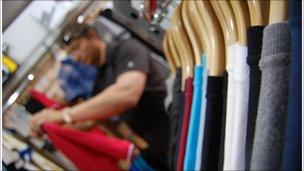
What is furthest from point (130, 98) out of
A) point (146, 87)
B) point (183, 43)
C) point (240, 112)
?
point (240, 112)

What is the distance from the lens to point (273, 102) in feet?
1.13

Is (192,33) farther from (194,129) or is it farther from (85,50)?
(85,50)

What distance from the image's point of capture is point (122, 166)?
1.38 m

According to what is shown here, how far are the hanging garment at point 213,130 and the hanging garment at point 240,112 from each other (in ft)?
0.33

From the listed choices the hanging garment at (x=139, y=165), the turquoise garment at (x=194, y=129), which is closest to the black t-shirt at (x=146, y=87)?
the hanging garment at (x=139, y=165)

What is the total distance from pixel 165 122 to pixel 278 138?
3.87 feet

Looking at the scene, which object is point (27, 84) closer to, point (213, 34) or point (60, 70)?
point (213, 34)

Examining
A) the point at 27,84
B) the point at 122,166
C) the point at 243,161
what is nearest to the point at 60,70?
the point at 122,166

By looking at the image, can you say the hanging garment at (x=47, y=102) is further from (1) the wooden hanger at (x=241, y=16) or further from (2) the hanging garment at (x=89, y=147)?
(1) the wooden hanger at (x=241, y=16)

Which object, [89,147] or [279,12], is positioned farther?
[89,147]

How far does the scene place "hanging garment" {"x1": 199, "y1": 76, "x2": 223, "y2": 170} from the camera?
58 centimetres

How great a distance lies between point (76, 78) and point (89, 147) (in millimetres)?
440

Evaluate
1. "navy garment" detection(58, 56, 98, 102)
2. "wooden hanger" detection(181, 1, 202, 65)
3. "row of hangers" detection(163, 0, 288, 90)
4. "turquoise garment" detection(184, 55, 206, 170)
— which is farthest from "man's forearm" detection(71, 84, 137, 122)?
"turquoise garment" detection(184, 55, 206, 170)

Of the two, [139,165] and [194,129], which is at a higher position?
[194,129]
